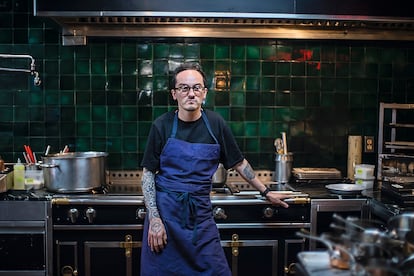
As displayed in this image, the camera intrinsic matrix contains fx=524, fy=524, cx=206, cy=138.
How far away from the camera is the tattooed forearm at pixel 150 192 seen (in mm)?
2512

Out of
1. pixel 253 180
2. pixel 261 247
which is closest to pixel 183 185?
pixel 253 180

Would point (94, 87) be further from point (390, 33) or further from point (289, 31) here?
point (390, 33)

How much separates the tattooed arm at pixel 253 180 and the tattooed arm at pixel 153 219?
0.45 meters

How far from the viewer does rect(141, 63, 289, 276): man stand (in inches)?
98.7

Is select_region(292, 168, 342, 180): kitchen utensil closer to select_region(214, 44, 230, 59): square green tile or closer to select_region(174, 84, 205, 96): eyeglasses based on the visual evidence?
select_region(214, 44, 230, 59): square green tile

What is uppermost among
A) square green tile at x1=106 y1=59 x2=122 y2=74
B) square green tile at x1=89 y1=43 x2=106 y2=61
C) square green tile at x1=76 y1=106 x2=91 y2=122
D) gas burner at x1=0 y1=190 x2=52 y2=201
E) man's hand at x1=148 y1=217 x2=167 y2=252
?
square green tile at x1=89 y1=43 x2=106 y2=61

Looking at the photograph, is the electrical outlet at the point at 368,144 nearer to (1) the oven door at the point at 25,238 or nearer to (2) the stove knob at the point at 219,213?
(2) the stove knob at the point at 219,213

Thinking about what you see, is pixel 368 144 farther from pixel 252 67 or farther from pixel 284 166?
pixel 252 67

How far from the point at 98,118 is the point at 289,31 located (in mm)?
1379

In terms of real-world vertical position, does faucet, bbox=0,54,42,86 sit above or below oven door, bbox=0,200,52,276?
above

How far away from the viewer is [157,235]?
8.11 ft

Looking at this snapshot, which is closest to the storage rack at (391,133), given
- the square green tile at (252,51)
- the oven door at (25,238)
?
the square green tile at (252,51)

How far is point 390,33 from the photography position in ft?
11.5

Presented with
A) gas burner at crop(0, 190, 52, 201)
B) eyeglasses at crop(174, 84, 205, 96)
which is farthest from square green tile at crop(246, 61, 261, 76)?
gas burner at crop(0, 190, 52, 201)
